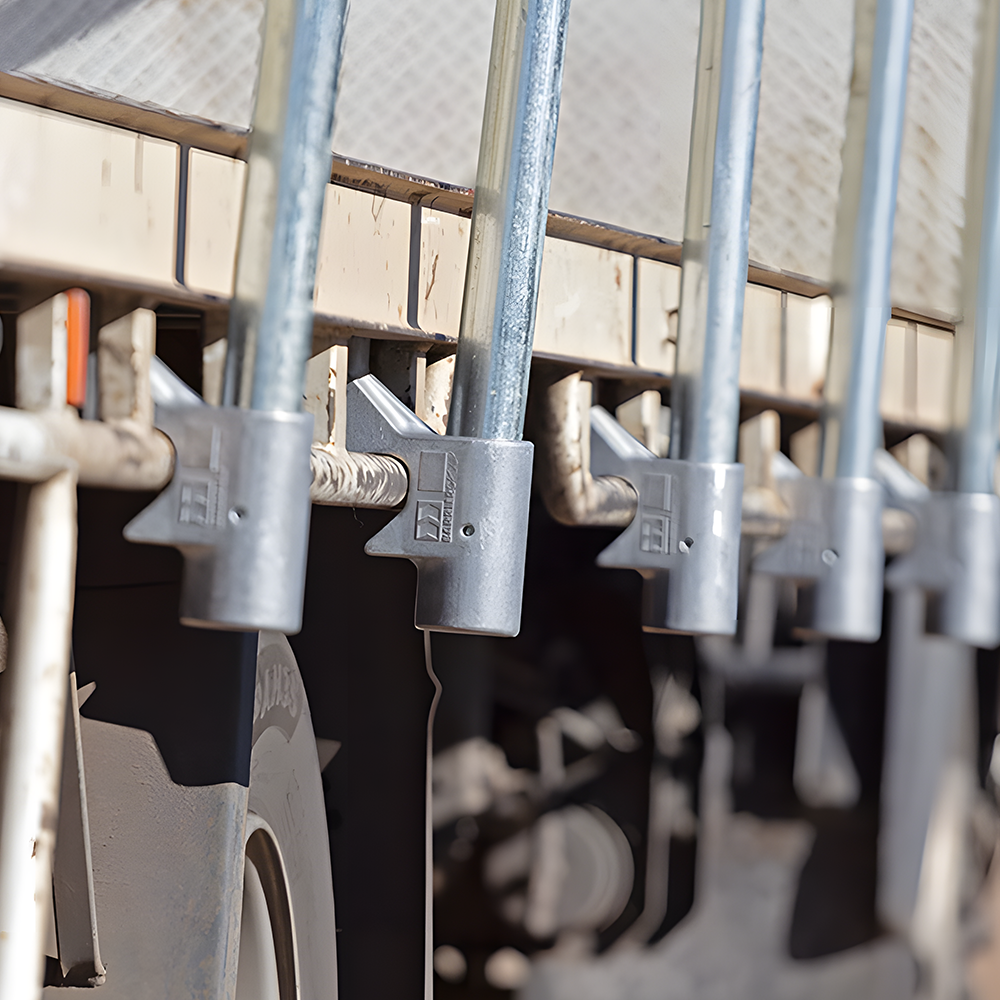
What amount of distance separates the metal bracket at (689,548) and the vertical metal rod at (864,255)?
0.93ft

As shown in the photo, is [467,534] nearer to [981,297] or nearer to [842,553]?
[842,553]

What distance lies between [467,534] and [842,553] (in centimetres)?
67

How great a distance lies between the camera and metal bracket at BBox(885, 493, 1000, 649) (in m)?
1.97

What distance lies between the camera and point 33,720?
3.14ft

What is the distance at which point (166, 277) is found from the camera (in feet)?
3.78

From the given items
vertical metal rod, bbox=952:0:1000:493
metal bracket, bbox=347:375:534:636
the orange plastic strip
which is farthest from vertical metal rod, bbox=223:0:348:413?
vertical metal rod, bbox=952:0:1000:493

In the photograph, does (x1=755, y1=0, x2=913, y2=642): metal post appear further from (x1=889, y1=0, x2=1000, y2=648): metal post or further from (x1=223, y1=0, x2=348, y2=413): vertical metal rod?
(x1=223, y1=0, x2=348, y2=413): vertical metal rod

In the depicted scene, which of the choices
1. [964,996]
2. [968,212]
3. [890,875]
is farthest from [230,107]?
[964,996]

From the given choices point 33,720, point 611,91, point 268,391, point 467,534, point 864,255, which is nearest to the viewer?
point 33,720

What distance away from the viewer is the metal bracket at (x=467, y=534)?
4.03ft

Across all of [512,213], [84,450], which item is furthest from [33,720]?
[512,213]

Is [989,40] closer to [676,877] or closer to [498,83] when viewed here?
[498,83]

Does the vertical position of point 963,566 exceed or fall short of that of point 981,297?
it falls short

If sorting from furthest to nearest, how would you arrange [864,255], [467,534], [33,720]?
[864,255], [467,534], [33,720]
